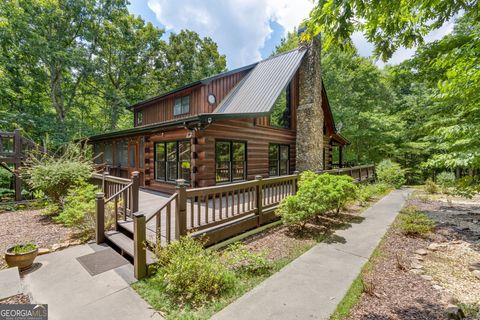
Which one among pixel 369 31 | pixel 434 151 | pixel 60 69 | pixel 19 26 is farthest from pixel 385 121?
pixel 19 26

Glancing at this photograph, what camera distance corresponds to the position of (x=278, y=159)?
1145cm

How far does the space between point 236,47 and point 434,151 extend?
2060cm

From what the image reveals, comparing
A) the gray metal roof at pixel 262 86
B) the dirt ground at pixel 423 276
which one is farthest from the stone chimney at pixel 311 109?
the dirt ground at pixel 423 276

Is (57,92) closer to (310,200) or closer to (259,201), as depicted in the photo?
(259,201)

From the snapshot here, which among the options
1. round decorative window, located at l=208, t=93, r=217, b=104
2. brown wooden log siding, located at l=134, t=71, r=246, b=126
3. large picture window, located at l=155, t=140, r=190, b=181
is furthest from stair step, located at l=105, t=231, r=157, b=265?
round decorative window, located at l=208, t=93, r=217, b=104

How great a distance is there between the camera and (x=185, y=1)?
11.9m

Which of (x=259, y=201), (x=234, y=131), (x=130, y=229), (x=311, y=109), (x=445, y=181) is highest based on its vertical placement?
(x=311, y=109)

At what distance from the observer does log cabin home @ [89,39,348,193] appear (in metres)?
8.18

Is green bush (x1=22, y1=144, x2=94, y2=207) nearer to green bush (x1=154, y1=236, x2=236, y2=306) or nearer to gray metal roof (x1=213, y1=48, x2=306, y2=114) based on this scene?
green bush (x1=154, y1=236, x2=236, y2=306)

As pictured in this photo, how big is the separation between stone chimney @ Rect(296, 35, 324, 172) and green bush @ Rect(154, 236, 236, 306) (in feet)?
27.2

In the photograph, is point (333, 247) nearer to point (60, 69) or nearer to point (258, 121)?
point (258, 121)

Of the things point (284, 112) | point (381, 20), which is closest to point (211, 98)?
point (284, 112)

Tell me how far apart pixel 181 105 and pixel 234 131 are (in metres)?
4.56

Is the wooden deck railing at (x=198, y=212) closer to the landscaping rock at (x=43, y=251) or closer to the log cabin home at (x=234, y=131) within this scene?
the landscaping rock at (x=43, y=251)
